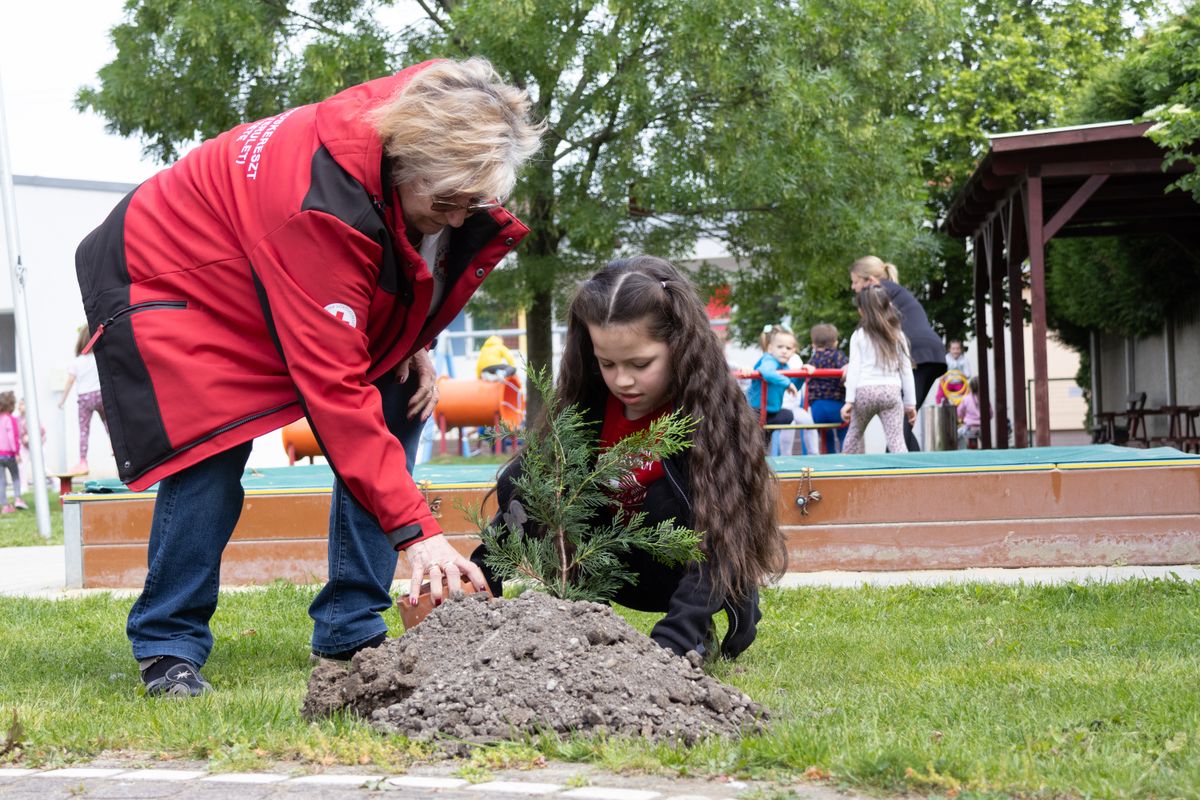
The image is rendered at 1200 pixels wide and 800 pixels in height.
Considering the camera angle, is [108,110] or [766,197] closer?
[766,197]

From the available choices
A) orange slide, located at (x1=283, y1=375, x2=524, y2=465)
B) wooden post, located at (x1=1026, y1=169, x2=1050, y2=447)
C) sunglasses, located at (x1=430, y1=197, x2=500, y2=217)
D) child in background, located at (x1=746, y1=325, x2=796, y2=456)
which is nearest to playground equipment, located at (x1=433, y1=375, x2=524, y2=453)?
orange slide, located at (x1=283, y1=375, x2=524, y2=465)

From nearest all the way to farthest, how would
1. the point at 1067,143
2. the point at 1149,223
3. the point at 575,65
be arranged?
the point at 1067,143, the point at 575,65, the point at 1149,223

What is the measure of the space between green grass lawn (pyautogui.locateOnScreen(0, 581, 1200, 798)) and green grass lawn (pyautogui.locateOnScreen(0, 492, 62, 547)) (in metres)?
5.40

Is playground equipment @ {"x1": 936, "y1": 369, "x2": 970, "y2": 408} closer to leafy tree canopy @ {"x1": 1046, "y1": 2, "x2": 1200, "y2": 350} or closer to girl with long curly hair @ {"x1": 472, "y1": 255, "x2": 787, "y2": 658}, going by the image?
leafy tree canopy @ {"x1": 1046, "y1": 2, "x2": 1200, "y2": 350}

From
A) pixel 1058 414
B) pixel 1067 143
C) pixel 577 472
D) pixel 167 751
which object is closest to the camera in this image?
pixel 167 751

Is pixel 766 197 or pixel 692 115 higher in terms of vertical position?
pixel 692 115

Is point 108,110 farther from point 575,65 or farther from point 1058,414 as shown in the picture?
point 1058,414

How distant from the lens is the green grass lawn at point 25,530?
10.3m

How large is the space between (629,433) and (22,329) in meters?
9.00

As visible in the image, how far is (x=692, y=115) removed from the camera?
16.1 meters

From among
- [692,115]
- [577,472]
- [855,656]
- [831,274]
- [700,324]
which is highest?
[692,115]

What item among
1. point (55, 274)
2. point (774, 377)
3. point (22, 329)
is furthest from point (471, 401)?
point (774, 377)

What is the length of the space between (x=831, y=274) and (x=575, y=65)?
14.6ft

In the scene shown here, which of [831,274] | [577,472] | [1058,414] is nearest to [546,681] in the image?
[577,472]
